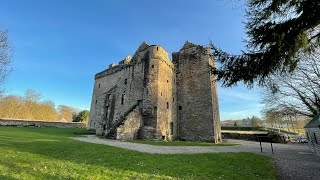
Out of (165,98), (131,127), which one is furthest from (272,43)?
(165,98)

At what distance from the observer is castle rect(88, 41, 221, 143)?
2152 centimetres

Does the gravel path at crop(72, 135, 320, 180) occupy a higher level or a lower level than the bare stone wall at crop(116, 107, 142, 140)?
lower

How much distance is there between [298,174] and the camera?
7.51 m

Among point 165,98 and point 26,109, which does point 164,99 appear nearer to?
point 165,98

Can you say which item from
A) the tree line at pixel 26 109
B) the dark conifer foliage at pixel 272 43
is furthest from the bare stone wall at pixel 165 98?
the tree line at pixel 26 109

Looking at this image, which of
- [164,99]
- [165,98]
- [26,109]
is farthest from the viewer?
[26,109]

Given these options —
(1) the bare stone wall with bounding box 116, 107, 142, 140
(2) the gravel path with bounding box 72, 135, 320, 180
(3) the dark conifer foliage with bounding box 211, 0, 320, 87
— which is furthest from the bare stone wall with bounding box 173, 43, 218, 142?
(3) the dark conifer foliage with bounding box 211, 0, 320, 87

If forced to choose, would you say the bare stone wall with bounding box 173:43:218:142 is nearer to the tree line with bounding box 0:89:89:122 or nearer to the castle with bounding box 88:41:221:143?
the castle with bounding box 88:41:221:143

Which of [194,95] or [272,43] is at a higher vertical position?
[194,95]

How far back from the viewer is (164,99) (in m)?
23.6

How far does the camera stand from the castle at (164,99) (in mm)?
21516

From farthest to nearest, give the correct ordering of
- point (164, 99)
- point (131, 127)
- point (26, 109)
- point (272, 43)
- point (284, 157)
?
1. point (26, 109)
2. point (164, 99)
3. point (131, 127)
4. point (284, 157)
5. point (272, 43)

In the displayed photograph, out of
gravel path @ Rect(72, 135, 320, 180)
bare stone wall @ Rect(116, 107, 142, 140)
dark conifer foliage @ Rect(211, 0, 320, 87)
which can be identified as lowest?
gravel path @ Rect(72, 135, 320, 180)

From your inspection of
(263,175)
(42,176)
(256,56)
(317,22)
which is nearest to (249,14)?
(256,56)
